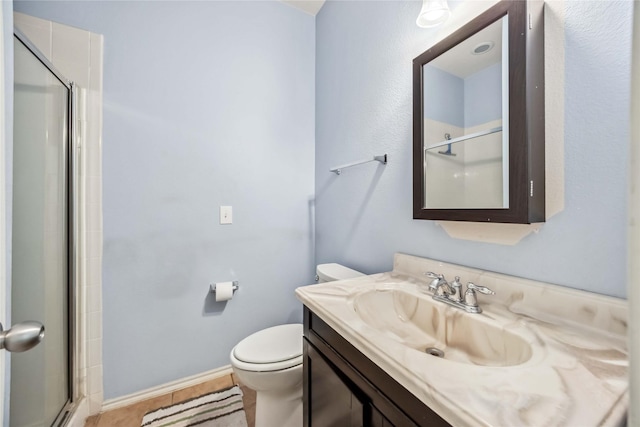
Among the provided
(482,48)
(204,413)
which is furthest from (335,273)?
(482,48)

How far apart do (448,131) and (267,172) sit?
116 centimetres

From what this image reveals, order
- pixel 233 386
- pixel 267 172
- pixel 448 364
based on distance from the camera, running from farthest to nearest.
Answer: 1. pixel 267 172
2. pixel 233 386
3. pixel 448 364

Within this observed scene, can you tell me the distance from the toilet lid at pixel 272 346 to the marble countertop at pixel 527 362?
0.46 m

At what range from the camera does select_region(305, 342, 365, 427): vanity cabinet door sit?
641 mm

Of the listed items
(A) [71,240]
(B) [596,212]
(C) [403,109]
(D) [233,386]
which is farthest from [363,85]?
(D) [233,386]

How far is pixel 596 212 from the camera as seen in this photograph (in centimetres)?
62

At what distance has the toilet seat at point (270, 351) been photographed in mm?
1080

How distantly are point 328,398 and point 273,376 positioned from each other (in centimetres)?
40

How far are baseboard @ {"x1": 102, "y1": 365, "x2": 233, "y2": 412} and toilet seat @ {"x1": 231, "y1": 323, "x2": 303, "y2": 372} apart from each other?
1.90 ft

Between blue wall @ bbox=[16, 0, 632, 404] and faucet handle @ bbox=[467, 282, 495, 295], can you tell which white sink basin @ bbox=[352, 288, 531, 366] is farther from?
blue wall @ bbox=[16, 0, 632, 404]

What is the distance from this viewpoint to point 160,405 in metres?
1.40

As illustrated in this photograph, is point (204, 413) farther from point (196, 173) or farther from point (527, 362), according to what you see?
point (527, 362)

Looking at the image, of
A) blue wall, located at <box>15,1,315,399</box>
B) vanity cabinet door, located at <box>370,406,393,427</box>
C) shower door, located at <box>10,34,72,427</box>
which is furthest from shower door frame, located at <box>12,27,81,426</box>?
vanity cabinet door, located at <box>370,406,393,427</box>

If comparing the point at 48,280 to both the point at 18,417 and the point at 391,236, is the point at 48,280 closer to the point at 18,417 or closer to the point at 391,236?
the point at 18,417
